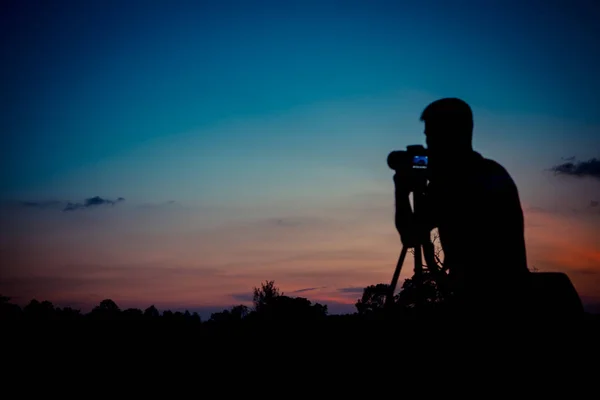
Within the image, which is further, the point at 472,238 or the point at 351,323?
the point at 351,323

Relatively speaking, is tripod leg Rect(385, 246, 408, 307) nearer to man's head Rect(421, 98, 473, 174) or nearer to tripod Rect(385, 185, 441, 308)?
tripod Rect(385, 185, 441, 308)

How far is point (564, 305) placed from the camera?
6.78 feet

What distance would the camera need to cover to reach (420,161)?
3057mm

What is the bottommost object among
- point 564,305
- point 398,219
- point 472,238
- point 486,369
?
point 486,369

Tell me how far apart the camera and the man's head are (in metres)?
0.31

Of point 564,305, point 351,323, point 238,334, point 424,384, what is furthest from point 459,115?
point 238,334

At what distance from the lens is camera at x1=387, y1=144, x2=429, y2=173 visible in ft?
9.99

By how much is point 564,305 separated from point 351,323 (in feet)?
7.32

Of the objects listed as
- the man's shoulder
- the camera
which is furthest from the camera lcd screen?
the man's shoulder

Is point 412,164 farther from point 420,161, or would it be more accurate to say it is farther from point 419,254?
point 419,254

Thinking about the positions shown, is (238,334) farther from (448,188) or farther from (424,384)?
(448,188)

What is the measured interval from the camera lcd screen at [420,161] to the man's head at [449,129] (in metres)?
0.31

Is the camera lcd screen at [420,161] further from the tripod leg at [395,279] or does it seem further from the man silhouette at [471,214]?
the tripod leg at [395,279]

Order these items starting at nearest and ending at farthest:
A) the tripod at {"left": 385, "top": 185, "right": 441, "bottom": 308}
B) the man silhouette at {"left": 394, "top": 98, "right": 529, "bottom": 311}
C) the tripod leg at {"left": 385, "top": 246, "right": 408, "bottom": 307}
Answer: the man silhouette at {"left": 394, "top": 98, "right": 529, "bottom": 311} < the tripod at {"left": 385, "top": 185, "right": 441, "bottom": 308} < the tripod leg at {"left": 385, "top": 246, "right": 408, "bottom": 307}
